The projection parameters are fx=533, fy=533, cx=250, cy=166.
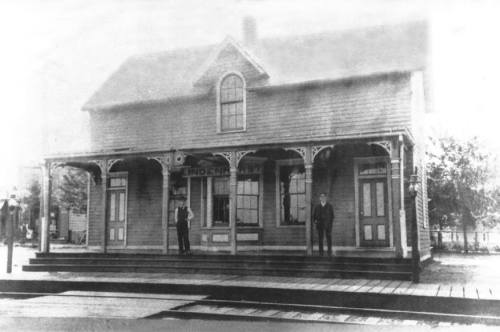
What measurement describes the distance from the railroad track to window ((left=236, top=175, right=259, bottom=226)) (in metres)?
6.32

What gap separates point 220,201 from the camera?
15273 mm

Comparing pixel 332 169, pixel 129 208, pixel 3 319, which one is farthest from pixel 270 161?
pixel 3 319

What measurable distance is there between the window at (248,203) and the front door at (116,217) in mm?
3891

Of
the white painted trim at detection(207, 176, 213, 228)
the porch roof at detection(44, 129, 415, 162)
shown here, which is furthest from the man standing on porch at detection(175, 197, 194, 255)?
the white painted trim at detection(207, 176, 213, 228)

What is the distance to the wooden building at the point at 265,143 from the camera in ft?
43.4

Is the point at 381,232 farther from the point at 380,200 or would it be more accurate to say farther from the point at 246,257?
the point at 246,257

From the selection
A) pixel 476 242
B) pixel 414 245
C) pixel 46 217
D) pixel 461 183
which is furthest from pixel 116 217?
pixel 476 242

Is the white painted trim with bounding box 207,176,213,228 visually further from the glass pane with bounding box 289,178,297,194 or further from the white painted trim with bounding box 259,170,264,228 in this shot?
the glass pane with bounding box 289,178,297,194

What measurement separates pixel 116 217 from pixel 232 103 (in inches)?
201

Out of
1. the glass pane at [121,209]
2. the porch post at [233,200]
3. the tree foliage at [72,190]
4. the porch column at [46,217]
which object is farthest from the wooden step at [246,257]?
the tree foliage at [72,190]

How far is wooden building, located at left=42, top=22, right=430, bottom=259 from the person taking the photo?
43.4 ft

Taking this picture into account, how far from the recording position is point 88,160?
14.3m

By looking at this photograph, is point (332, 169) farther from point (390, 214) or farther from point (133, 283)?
point (133, 283)

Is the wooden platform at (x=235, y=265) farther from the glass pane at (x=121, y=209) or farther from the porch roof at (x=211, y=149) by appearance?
the glass pane at (x=121, y=209)
